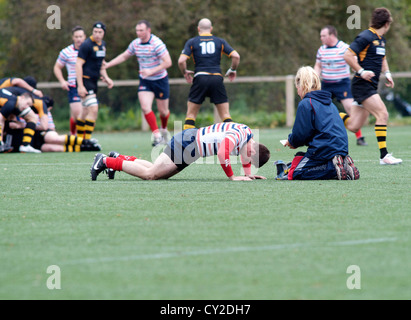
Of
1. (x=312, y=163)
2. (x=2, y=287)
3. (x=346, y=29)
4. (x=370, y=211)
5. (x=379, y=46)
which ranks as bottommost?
(x=2, y=287)

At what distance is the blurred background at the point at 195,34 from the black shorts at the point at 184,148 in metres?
17.1

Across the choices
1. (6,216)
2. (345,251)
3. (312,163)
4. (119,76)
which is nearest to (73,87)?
(312,163)

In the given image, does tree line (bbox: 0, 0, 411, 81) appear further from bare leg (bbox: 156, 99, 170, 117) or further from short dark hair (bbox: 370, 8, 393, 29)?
short dark hair (bbox: 370, 8, 393, 29)

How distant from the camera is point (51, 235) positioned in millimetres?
5344

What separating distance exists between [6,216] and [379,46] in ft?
21.0

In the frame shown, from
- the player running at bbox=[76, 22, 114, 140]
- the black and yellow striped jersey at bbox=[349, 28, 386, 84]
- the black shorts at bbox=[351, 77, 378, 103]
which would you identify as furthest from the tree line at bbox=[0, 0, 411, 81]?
the black shorts at bbox=[351, 77, 378, 103]

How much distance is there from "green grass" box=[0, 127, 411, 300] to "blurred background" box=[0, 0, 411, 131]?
1738 centimetres

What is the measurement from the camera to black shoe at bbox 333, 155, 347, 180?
8.41m

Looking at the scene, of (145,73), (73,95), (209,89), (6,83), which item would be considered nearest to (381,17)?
(209,89)

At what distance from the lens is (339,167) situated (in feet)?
27.7

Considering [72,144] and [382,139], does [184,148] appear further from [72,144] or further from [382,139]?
[72,144]

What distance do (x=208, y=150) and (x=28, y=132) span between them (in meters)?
7.26

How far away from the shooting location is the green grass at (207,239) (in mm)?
3947

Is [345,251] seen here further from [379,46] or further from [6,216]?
[379,46]
